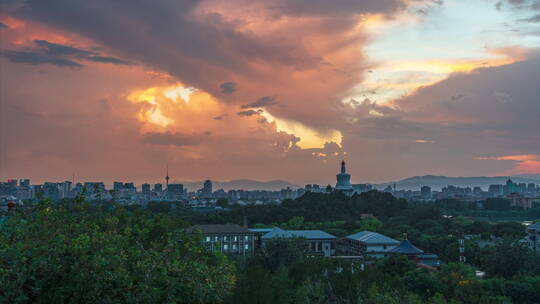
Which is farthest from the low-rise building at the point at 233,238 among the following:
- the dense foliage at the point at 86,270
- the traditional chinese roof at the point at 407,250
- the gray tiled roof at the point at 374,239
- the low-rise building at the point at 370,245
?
the dense foliage at the point at 86,270

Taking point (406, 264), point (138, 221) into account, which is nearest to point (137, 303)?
point (138, 221)

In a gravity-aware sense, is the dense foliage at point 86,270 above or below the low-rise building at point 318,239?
above

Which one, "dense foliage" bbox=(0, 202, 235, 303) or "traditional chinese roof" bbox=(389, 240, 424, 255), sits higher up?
"dense foliage" bbox=(0, 202, 235, 303)

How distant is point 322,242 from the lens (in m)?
62.9

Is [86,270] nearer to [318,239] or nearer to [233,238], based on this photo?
[233,238]

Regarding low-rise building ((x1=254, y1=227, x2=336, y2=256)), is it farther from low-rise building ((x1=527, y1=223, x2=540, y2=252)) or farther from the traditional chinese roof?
low-rise building ((x1=527, y1=223, x2=540, y2=252))

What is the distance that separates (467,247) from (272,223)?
3525 cm

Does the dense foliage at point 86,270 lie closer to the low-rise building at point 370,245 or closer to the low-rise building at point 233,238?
the low-rise building at point 370,245

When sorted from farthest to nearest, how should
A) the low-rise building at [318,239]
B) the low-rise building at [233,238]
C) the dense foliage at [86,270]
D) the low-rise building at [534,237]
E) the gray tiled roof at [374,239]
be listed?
the low-rise building at [233,238] → the low-rise building at [318,239] → the low-rise building at [534,237] → the gray tiled roof at [374,239] → the dense foliage at [86,270]

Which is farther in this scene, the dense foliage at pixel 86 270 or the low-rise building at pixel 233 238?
the low-rise building at pixel 233 238

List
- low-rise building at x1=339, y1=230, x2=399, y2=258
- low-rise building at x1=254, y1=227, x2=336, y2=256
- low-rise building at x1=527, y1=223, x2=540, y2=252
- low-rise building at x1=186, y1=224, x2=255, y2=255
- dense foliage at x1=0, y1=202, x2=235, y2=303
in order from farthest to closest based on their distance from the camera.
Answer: low-rise building at x1=186, y1=224, x2=255, y2=255 < low-rise building at x1=254, y1=227, x2=336, y2=256 < low-rise building at x1=527, y1=223, x2=540, y2=252 < low-rise building at x1=339, y1=230, x2=399, y2=258 < dense foliage at x1=0, y1=202, x2=235, y2=303

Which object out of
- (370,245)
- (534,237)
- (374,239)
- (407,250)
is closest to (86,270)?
(407,250)

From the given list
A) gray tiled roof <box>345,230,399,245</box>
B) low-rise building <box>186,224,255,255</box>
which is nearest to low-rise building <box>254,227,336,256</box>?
low-rise building <box>186,224,255,255</box>

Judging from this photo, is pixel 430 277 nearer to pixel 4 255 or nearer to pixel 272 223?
pixel 4 255
